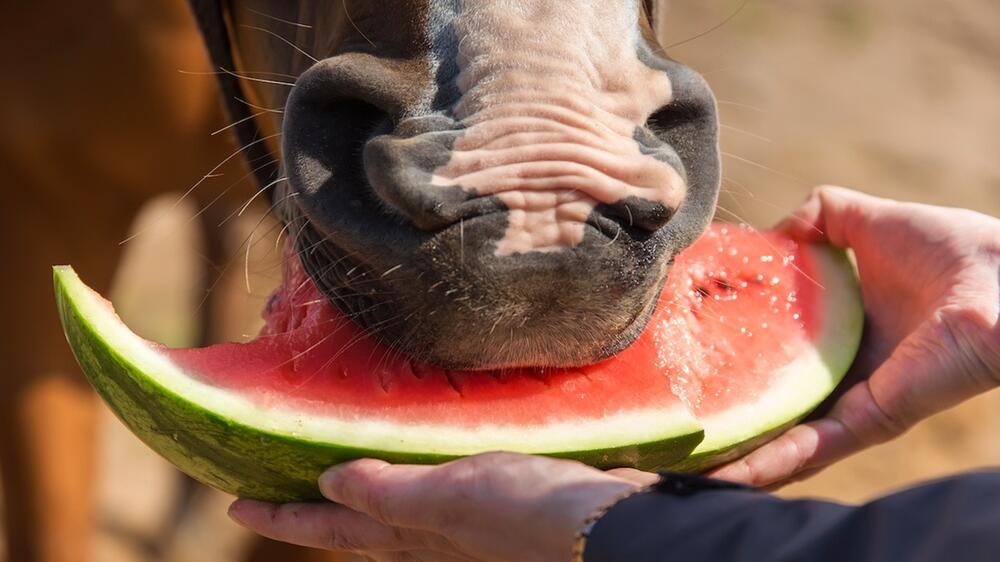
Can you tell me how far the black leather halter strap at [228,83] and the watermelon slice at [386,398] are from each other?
2.20 feet

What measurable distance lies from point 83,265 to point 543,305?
2.51m

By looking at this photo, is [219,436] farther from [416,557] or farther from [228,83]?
[228,83]

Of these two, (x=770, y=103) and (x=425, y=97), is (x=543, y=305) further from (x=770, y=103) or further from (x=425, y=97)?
(x=770, y=103)

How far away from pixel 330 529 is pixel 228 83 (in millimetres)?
1353

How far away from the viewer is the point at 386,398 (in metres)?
1.80

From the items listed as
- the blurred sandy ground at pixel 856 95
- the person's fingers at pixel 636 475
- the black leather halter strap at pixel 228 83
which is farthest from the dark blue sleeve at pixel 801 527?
the blurred sandy ground at pixel 856 95

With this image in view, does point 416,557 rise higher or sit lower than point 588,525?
lower

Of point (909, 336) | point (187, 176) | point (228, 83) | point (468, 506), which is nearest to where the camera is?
point (468, 506)

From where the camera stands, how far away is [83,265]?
3.71 metres

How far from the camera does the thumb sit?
233 cm

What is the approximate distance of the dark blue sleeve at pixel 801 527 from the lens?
119cm

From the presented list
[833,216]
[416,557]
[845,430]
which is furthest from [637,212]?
[833,216]

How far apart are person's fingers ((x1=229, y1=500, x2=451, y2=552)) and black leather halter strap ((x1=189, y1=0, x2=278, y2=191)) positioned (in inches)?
38.2

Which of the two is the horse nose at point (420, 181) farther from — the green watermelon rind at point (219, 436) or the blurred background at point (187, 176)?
the blurred background at point (187, 176)
